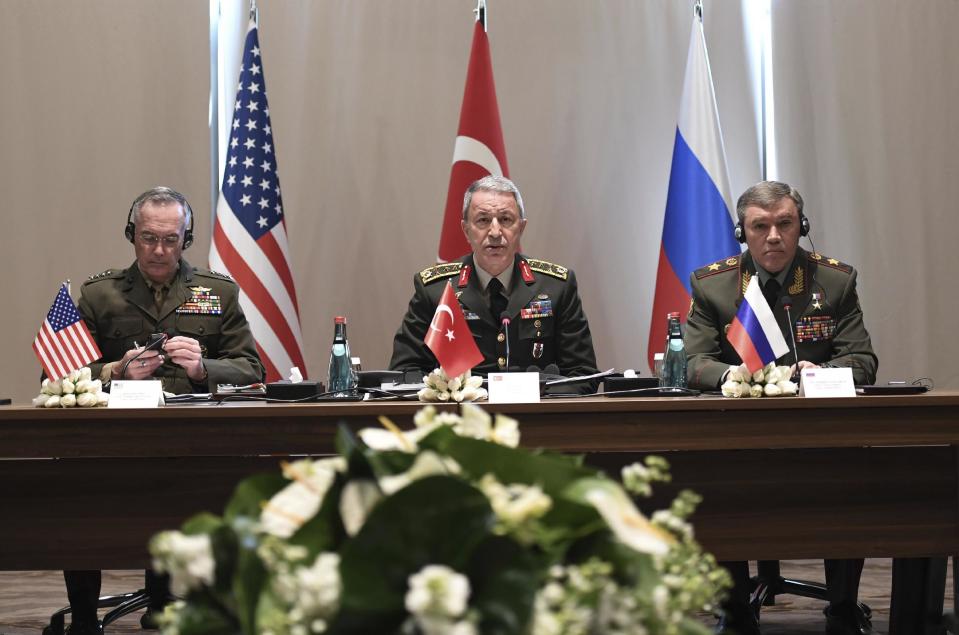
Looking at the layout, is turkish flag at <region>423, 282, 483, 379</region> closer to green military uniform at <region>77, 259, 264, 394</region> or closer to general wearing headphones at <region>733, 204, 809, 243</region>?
green military uniform at <region>77, 259, 264, 394</region>

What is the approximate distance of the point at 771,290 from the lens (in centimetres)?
325

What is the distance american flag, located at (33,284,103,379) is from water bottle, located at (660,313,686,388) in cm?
148

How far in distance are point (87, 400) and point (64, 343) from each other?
33cm

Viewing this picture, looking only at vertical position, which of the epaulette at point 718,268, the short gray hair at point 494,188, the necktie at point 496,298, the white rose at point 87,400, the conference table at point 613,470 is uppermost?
the short gray hair at point 494,188

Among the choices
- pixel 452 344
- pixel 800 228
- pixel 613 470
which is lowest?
pixel 613 470

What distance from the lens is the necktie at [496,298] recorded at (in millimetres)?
3352

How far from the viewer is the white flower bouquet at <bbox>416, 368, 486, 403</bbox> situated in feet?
7.75

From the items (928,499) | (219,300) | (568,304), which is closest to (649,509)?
(928,499)

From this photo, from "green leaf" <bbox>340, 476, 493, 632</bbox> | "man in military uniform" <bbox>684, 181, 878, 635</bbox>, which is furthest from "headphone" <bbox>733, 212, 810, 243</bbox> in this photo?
"green leaf" <bbox>340, 476, 493, 632</bbox>

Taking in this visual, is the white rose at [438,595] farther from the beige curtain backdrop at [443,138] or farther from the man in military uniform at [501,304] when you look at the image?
the beige curtain backdrop at [443,138]

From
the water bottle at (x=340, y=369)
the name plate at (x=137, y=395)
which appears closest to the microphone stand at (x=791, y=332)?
the water bottle at (x=340, y=369)

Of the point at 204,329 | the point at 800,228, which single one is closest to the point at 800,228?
the point at 800,228

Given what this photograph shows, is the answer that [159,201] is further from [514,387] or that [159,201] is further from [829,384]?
[829,384]

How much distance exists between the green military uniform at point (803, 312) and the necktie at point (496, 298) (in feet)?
1.98
